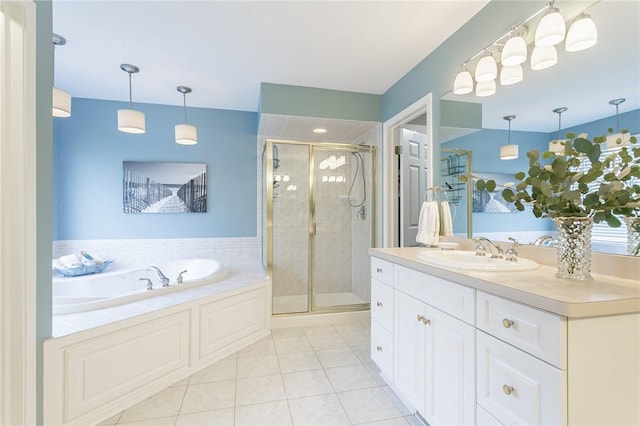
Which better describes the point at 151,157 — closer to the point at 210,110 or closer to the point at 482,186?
the point at 210,110

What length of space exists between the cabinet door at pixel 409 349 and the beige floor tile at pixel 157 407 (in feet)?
4.41

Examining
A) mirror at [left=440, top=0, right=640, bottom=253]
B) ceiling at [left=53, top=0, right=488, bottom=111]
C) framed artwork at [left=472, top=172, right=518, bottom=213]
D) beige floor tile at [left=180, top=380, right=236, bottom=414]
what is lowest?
beige floor tile at [left=180, top=380, right=236, bottom=414]

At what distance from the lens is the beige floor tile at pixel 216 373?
6.80ft

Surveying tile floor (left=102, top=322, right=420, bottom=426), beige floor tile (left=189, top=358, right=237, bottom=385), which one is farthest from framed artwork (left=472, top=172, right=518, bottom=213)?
beige floor tile (left=189, top=358, right=237, bottom=385)

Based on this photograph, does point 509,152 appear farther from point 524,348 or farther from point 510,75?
point 524,348

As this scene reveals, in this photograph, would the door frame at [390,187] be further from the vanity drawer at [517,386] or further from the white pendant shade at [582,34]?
the vanity drawer at [517,386]

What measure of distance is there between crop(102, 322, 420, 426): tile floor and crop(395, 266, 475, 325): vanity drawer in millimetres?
764

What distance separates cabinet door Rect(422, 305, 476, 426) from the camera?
1.17m

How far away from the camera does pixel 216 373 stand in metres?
2.16

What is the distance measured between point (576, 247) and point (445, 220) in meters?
1.04

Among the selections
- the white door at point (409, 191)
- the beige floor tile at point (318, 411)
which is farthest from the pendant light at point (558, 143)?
the beige floor tile at point (318, 411)

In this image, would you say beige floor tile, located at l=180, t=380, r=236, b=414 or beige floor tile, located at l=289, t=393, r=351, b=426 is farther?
beige floor tile, located at l=180, t=380, r=236, b=414

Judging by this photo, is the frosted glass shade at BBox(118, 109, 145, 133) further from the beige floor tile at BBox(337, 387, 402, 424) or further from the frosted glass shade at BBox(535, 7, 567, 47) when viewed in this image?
the frosted glass shade at BBox(535, 7, 567, 47)

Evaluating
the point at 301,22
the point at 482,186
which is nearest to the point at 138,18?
the point at 301,22
